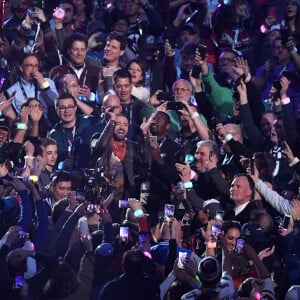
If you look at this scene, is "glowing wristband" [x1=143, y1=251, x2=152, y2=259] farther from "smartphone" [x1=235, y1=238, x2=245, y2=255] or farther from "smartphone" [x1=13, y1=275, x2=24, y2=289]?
"smartphone" [x1=13, y1=275, x2=24, y2=289]

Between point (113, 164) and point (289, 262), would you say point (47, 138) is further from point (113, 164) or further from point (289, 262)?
point (289, 262)

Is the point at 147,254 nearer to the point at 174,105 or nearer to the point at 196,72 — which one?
the point at 174,105

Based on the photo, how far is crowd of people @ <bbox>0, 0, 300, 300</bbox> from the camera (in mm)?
9609

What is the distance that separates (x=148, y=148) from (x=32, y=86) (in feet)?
4.57

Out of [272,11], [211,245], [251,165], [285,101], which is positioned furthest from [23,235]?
[272,11]

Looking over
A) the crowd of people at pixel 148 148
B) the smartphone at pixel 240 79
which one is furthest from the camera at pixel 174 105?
the smartphone at pixel 240 79

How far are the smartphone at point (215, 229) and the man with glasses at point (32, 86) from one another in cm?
229

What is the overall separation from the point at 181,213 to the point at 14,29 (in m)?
2.89

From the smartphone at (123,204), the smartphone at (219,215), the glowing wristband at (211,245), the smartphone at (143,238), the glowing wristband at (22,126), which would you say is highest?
the glowing wristband at (22,126)

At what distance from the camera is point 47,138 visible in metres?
11.1

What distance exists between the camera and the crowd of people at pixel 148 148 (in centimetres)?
961

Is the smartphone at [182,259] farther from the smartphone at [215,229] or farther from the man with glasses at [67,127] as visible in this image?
the man with glasses at [67,127]

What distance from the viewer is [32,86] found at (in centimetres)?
1161

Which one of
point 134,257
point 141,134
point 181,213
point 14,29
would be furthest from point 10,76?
point 134,257
